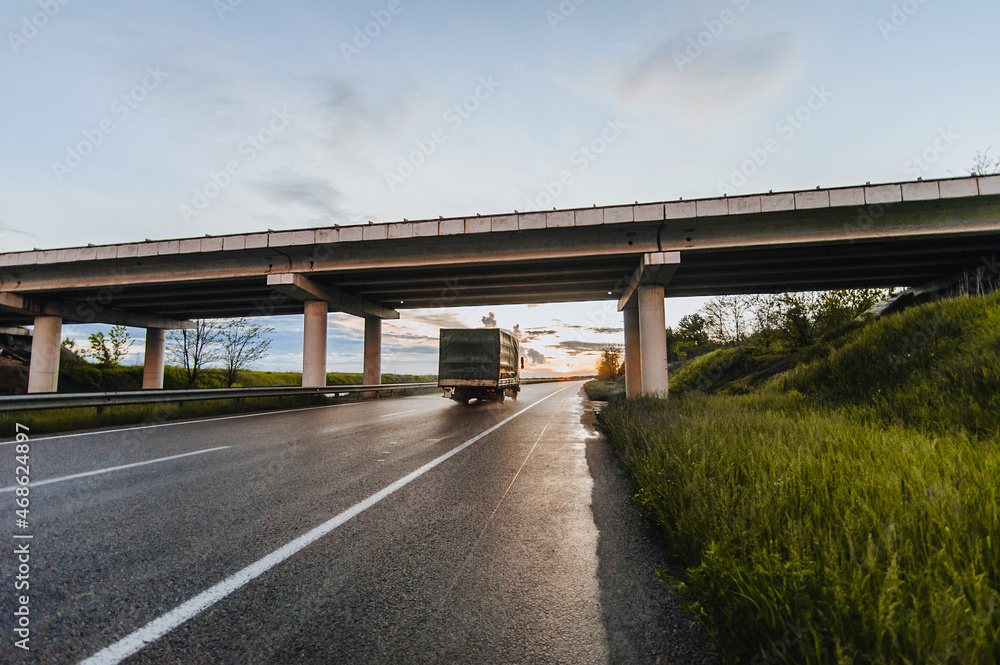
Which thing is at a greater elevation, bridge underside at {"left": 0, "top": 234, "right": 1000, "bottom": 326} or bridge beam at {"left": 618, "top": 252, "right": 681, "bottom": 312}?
bridge underside at {"left": 0, "top": 234, "right": 1000, "bottom": 326}

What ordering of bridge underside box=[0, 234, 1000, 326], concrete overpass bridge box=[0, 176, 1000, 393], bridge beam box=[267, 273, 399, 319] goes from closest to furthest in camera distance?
1. concrete overpass bridge box=[0, 176, 1000, 393]
2. bridge underside box=[0, 234, 1000, 326]
3. bridge beam box=[267, 273, 399, 319]

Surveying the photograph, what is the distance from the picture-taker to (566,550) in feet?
12.3

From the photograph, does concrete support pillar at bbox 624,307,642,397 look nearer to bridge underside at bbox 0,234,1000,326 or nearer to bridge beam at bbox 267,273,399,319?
bridge underside at bbox 0,234,1000,326

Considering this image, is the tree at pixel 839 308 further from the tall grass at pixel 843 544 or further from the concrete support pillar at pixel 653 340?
the tall grass at pixel 843 544

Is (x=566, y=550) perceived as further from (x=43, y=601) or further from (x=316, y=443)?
(x=316, y=443)

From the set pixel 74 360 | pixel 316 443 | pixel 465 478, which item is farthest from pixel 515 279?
pixel 74 360

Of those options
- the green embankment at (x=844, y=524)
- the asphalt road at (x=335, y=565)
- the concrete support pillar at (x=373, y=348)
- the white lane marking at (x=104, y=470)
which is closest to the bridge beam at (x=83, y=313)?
the concrete support pillar at (x=373, y=348)

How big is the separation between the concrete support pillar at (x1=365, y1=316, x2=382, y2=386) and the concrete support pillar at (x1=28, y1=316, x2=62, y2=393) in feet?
55.9

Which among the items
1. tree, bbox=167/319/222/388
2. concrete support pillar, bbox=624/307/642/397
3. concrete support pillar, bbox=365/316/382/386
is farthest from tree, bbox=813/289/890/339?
tree, bbox=167/319/222/388

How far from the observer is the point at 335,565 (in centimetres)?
328

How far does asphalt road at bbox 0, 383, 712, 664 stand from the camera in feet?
7.66

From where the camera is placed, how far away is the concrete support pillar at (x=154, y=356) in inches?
1318

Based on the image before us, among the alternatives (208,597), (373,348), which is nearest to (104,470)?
(208,597)

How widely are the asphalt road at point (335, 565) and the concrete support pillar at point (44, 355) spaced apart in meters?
26.7
